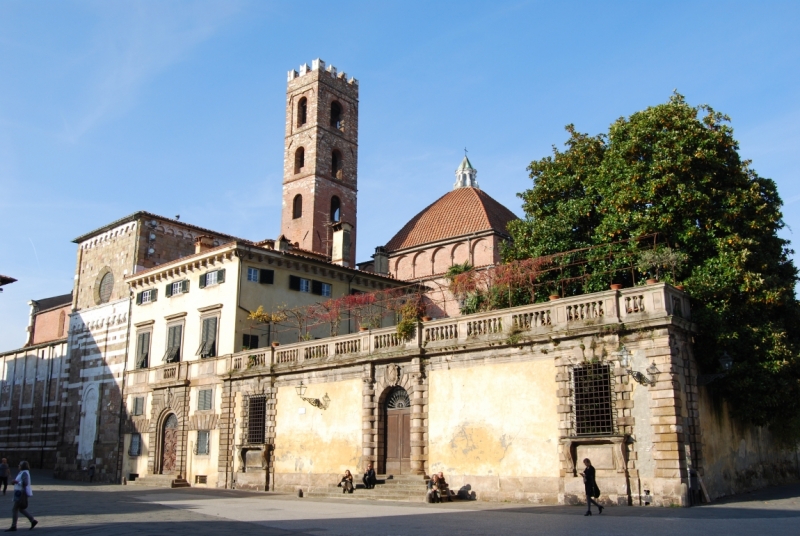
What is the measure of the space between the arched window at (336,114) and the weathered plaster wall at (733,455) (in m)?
46.4

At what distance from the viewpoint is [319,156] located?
61188 mm

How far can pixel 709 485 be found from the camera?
20.8 metres

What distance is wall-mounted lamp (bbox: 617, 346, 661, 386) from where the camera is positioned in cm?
2005

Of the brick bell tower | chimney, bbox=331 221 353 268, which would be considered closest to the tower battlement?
the brick bell tower

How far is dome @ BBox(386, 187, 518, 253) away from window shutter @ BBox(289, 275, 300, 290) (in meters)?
17.4

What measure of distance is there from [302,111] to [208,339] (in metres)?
34.4

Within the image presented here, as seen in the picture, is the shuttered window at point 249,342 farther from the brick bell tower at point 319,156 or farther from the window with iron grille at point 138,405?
the brick bell tower at point 319,156

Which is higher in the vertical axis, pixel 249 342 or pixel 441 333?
pixel 249 342

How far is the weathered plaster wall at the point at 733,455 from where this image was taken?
21.5 metres

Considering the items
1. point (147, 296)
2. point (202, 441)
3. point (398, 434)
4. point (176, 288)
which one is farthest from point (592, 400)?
point (147, 296)

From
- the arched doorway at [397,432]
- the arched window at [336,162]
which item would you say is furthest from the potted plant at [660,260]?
the arched window at [336,162]

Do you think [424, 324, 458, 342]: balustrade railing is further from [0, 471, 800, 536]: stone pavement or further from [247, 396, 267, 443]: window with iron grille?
[247, 396, 267, 443]: window with iron grille

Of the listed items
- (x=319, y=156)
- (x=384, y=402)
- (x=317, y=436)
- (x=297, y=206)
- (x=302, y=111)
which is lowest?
(x=317, y=436)

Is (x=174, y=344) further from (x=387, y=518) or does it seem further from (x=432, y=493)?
(x=387, y=518)
